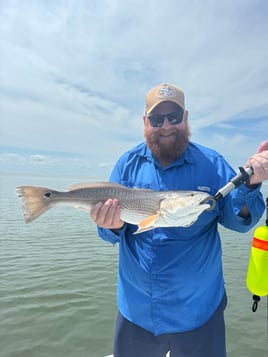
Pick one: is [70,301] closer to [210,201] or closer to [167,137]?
[167,137]

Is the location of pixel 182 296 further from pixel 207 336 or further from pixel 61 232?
pixel 61 232

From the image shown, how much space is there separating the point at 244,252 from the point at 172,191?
12780 millimetres

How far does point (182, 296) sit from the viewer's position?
120 inches

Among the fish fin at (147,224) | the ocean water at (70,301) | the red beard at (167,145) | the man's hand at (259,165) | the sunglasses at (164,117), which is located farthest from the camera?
the ocean water at (70,301)

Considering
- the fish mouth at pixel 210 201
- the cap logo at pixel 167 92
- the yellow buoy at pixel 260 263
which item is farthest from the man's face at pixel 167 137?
the yellow buoy at pixel 260 263

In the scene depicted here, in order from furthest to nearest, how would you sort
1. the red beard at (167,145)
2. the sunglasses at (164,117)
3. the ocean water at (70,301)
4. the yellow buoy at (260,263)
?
the ocean water at (70,301) < the sunglasses at (164,117) < the red beard at (167,145) < the yellow buoy at (260,263)

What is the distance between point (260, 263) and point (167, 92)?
235 centimetres

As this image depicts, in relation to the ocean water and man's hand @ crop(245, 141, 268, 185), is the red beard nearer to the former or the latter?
man's hand @ crop(245, 141, 268, 185)

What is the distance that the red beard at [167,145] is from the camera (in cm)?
345

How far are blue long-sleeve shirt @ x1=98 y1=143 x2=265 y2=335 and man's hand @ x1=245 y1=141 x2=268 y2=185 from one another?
0.44ft

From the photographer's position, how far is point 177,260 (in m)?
3.08

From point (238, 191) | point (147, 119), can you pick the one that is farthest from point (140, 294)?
point (147, 119)

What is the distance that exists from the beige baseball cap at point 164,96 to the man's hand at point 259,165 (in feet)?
4.26

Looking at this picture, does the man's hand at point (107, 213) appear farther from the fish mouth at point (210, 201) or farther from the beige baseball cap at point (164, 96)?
the beige baseball cap at point (164, 96)
